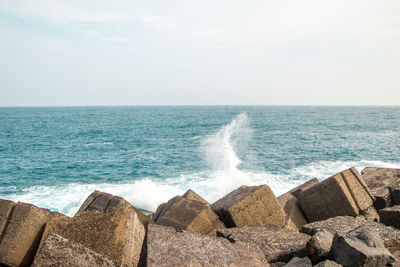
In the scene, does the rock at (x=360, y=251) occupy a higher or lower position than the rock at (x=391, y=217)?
higher

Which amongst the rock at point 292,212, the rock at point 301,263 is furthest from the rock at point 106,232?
the rock at point 292,212

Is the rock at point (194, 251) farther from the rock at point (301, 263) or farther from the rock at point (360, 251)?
the rock at point (360, 251)

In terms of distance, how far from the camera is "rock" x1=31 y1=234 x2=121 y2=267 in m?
2.72

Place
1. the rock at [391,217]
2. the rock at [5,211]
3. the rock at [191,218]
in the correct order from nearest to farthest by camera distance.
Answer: the rock at [5,211], the rock at [191,218], the rock at [391,217]

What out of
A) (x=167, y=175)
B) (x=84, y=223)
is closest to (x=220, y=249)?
(x=84, y=223)

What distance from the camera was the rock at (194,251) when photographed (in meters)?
3.07

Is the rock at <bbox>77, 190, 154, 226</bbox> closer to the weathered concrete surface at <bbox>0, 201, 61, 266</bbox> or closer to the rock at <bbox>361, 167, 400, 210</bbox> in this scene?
the weathered concrete surface at <bbox>0, 201, 61, 266</bbox>

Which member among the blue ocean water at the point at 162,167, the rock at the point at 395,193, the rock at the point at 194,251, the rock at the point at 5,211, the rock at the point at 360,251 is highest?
the rock at the point at 5,211

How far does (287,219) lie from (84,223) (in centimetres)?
376

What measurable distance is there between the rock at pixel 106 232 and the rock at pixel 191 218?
1.05m

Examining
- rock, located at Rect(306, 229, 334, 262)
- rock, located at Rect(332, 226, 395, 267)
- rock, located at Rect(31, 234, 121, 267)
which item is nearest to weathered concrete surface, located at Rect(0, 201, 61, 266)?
rock, located at Rect(31, 234, 121, 267)

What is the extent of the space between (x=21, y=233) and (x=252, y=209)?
3.22 m

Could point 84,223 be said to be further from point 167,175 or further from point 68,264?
point 167,175

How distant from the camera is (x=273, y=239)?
4062 mm
